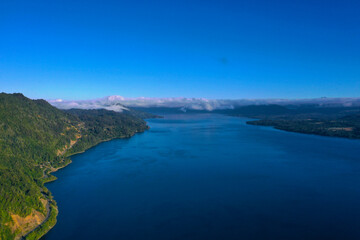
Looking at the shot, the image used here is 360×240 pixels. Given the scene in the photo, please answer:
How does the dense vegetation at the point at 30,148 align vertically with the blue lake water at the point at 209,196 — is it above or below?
above

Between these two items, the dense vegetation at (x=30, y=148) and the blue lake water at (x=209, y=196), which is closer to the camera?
the blue lake water at (x=209, y=196)

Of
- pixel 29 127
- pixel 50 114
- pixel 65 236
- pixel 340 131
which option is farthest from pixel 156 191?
pixel 340 131

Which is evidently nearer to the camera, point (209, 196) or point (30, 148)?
point (209, 196)

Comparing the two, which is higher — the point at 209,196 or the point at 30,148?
the point at 30,148

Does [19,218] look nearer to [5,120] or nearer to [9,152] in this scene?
[9,152]
